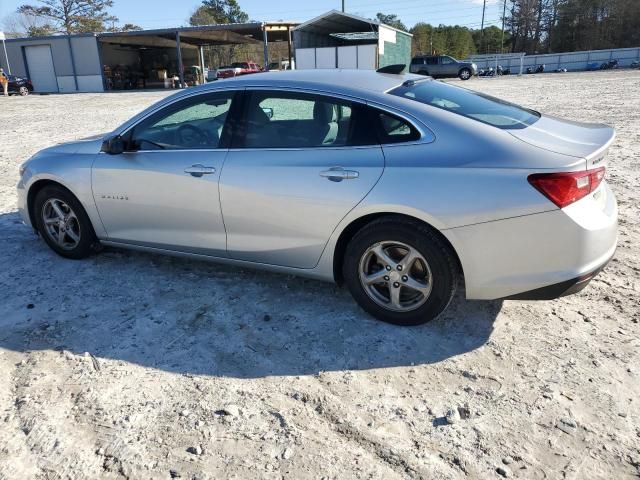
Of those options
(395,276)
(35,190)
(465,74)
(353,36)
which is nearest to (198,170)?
(395,276)

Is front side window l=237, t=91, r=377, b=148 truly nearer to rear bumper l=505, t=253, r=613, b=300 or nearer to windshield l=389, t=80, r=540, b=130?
windshield l=389, t=80, r=540, b=130

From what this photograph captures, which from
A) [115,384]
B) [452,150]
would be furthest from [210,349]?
[452,150]

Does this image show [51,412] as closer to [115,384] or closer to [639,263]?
[115,384]

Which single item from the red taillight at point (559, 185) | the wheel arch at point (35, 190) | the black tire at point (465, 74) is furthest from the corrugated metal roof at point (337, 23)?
the red taillight at point (559, 185)

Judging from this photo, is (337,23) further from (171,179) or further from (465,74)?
(171,179)

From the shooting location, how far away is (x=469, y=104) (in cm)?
366

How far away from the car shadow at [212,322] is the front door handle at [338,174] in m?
0.97

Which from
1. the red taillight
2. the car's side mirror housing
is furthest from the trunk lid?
the car's side mirror housing

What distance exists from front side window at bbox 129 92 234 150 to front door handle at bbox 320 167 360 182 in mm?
960

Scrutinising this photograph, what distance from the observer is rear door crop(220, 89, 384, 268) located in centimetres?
336

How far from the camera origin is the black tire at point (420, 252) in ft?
10.5

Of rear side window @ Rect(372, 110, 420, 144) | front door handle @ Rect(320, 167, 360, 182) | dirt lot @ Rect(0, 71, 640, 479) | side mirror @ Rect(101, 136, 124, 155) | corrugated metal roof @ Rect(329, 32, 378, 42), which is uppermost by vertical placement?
corrugated metal roof @ Rect(329, 32, 378, 42)

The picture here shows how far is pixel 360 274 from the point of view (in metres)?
3.48

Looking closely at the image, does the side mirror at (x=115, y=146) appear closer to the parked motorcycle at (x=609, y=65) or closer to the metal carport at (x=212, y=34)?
the metal carport at (x=212, y=34)
